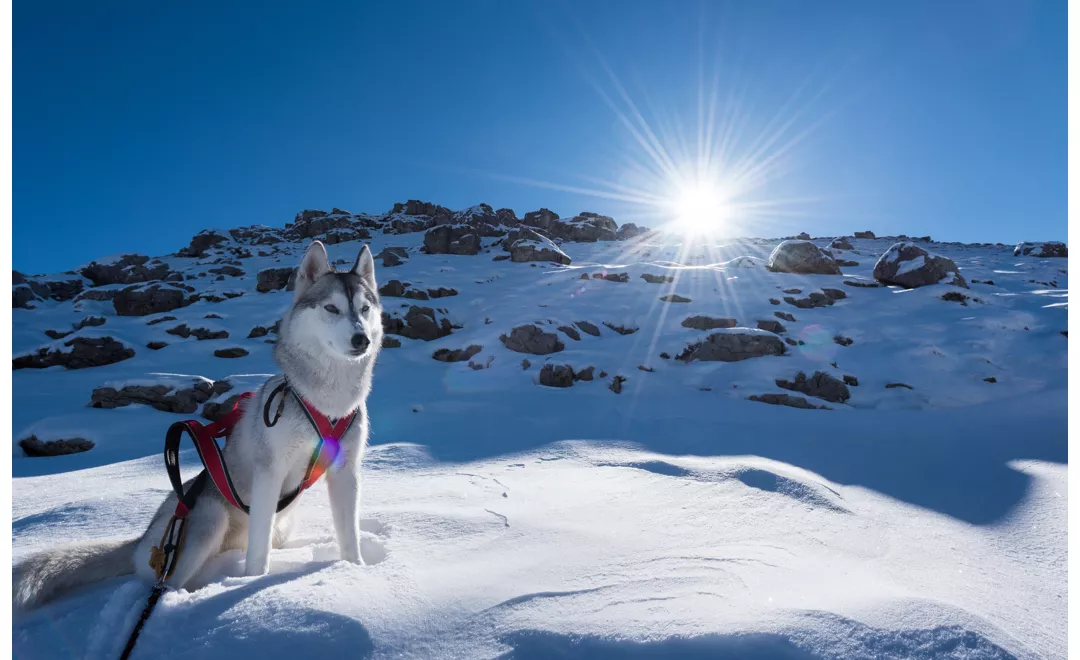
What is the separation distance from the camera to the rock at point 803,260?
81.9 ft

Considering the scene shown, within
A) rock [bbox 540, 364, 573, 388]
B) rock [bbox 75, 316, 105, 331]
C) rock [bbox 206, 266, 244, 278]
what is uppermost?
rock [bbox 206, 266, 244, 278]

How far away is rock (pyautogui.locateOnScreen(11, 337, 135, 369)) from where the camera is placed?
14.0 metres

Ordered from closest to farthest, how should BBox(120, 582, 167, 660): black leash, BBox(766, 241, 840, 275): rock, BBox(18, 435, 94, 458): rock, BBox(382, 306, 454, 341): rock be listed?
BBox(120, 582, 167, 660): black leash
BBox(18, 435, 94, 458): rock
BBox(382, 306, 454, 341): rock
BBox(766, 241, 840, 275): rock

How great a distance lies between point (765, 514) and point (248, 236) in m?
70.5

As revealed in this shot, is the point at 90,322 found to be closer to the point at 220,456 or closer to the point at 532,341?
the point at 532,341

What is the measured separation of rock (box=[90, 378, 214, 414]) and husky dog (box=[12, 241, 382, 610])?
8464mm

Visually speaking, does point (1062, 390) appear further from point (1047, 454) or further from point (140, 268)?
point (140, 268)

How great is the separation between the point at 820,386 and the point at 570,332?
7.47 meters

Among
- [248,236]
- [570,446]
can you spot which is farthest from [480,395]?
[248,236]

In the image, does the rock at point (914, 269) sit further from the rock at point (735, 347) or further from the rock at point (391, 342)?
the rock at point (391, 342)

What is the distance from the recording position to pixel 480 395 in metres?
10.8

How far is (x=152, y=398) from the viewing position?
962cm

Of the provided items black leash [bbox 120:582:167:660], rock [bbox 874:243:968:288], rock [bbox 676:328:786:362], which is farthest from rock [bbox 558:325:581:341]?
rock [bbox 874:243:968:288]

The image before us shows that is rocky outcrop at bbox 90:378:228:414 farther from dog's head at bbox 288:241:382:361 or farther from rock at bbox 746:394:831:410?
rock at bbox 746:394:831:410
